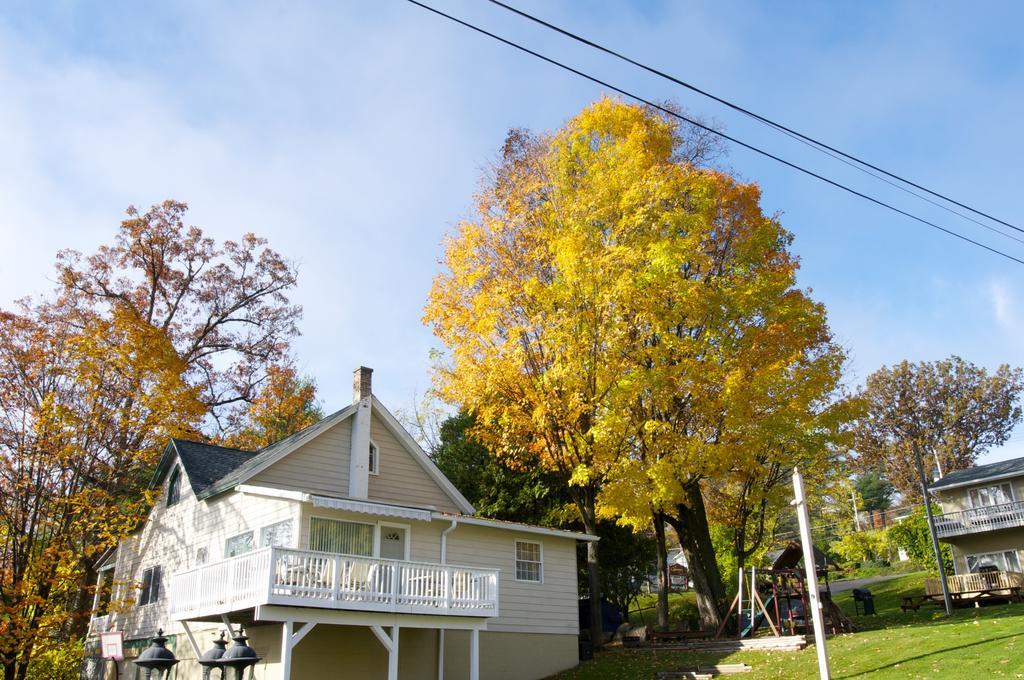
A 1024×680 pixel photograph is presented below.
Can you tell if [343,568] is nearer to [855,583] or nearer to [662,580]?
[662,580]

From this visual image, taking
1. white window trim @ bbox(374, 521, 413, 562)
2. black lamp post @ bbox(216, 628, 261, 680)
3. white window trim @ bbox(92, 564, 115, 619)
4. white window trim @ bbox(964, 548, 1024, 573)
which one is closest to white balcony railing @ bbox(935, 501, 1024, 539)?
white window trim @ bbox(964, 548, 1024, 573)

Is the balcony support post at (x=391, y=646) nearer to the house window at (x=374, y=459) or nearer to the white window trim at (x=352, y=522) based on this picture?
the white window trim at (x=352, y=522)

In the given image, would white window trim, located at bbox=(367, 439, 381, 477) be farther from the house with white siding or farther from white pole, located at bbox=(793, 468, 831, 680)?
white pole, located at bbox=(793, 468, 831, 680)

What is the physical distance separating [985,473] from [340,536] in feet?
103

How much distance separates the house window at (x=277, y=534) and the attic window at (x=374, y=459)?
156 inches

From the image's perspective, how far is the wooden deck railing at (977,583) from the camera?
91.5 ft

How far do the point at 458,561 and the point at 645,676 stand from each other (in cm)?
564

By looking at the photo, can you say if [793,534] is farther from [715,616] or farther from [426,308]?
[426,308]

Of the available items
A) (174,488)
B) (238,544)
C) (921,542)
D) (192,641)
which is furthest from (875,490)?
(192,641)

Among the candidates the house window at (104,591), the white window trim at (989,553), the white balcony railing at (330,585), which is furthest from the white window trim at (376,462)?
the white window trim at (989,553)

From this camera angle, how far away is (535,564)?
22328 mm

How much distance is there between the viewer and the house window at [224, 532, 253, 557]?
1986 cm

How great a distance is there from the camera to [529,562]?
22.2 meters

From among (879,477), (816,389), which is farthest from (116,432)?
(879,477)
